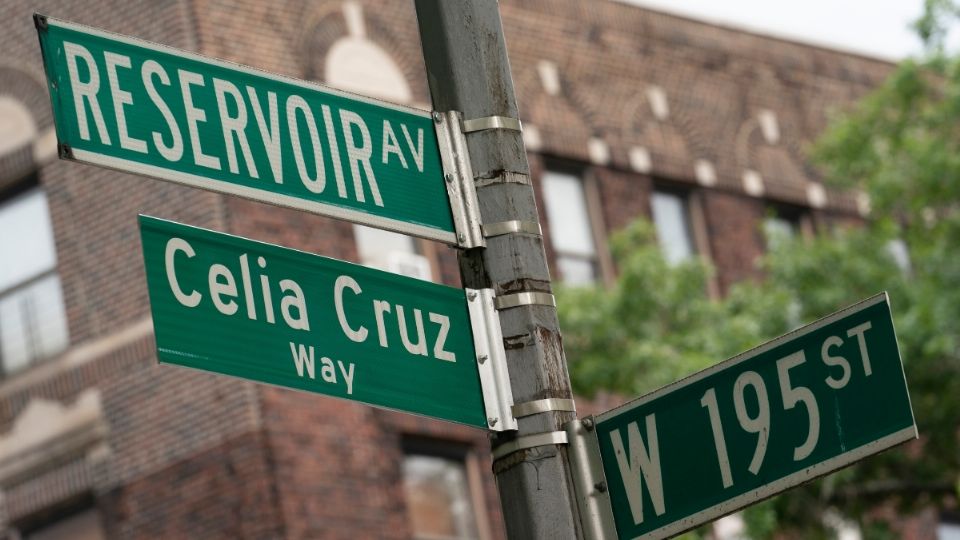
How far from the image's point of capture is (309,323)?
16.9 feet

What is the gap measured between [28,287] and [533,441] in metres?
13.6

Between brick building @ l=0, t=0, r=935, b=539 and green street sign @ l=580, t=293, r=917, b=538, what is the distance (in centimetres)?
1104

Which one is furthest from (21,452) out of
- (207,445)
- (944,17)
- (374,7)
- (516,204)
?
(516,204)

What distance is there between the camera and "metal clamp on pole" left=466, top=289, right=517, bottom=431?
5.19 meters

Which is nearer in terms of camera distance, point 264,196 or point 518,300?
point 264,196

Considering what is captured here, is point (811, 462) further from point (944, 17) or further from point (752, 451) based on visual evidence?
point (944, 17)

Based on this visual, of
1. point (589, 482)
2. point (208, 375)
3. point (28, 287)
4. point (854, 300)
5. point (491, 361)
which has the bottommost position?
point (589, 482)

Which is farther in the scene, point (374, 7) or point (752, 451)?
point (374, 7)

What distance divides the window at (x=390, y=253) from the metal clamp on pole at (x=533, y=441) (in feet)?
39.7

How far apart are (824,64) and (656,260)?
29.7ft

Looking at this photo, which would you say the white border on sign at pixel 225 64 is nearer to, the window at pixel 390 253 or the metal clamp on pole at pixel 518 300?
the metal clamp on pole at pixel 518 300

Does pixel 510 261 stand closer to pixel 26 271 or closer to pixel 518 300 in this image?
pixel 518 300

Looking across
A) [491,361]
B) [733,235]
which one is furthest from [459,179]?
[733,235]

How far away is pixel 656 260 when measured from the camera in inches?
639
